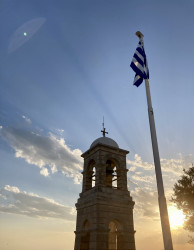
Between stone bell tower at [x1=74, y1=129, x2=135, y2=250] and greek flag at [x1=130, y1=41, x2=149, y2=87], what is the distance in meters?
8.31

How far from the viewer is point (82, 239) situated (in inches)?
645

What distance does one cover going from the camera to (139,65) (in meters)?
11.9

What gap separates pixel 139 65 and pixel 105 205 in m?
11.6

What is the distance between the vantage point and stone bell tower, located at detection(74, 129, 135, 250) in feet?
50.2

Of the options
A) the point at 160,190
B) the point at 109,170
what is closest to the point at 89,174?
the point at 109,170

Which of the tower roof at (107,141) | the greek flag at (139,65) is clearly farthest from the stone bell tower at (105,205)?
the greek flag at (139,65)

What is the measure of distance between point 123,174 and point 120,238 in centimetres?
544

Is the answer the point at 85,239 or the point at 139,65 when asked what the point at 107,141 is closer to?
the point at 85,239

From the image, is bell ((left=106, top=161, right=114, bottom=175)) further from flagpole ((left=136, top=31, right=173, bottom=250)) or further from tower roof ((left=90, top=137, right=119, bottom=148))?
flagpole ((left=136, top=31, right=173, bottom=250))

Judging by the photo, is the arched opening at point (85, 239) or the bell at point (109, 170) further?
the bell at point (109, 170)

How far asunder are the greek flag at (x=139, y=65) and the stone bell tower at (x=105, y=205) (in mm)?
8309

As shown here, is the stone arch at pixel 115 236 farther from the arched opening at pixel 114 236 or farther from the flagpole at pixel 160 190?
the flagpole at pixel 160 190

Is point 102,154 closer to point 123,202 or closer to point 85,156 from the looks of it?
point 85,156

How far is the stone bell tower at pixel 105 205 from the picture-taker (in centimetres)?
1529
